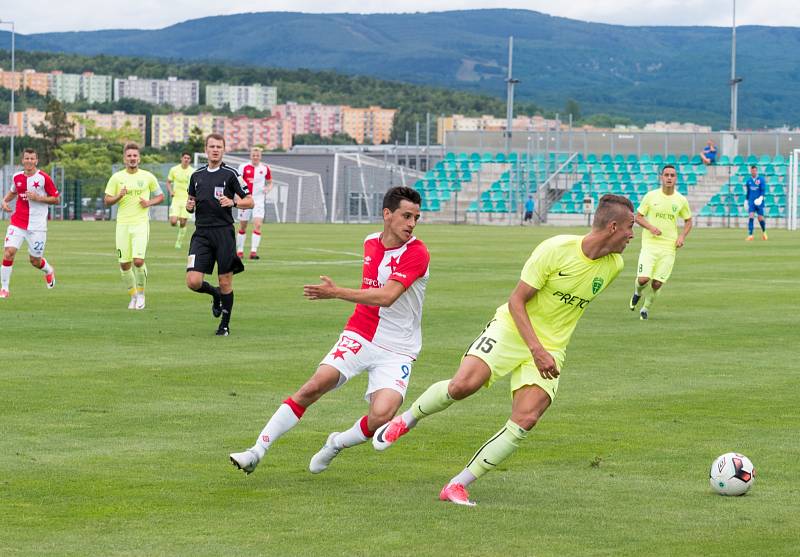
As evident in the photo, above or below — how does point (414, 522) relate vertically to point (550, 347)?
below

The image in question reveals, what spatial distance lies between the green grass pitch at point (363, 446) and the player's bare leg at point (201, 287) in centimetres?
Answer: 37

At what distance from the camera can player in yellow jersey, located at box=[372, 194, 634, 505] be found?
845 centimetres

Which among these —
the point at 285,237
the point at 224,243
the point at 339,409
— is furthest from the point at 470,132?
the point at 339,409

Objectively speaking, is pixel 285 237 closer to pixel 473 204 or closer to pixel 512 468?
pixel 473 204

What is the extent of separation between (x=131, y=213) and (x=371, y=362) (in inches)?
493

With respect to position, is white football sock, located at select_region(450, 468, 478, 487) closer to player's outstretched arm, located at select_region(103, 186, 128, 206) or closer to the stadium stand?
player's outstretched arm, located at select_region(103, 186, 128, 206)

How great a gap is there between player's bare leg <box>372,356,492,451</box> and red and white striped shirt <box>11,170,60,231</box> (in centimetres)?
1460

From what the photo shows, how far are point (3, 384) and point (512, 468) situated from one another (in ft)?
17.6

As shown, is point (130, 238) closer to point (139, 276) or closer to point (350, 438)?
point (139, 276)

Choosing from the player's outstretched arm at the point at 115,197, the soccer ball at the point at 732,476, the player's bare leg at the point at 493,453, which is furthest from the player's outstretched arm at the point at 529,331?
the player's outstretched arm at the point at 115,197

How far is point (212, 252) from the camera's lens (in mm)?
17641

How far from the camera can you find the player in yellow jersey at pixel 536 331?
8445mm

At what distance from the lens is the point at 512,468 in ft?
31.3

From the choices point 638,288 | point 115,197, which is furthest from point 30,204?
point 638,288
